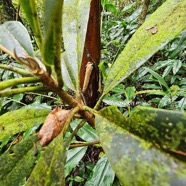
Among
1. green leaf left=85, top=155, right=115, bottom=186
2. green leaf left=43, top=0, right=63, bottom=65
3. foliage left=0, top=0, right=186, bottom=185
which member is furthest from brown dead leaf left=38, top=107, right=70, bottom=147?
green leaf left=85, top=155, right=115, bottom=186

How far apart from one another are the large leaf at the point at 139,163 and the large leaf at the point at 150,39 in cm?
20

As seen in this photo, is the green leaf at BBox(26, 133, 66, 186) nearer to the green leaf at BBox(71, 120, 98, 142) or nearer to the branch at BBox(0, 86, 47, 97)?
the branch at BBox(0, 86, 47, 97)

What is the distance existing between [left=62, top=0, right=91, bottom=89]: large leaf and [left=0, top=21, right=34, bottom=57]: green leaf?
10cm

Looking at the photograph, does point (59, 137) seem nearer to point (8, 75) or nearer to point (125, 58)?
point (125, 58)

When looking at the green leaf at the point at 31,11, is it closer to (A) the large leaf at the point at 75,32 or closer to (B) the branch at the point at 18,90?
(B) the branch at the point at 18,90

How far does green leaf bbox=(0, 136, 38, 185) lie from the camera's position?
471 mm

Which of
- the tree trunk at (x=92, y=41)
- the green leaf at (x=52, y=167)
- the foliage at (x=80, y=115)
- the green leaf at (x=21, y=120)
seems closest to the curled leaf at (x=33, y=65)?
the foliage at (x=80, y=115)

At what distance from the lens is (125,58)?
557mm

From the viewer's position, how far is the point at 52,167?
408 mm

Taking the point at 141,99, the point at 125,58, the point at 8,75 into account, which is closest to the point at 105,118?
the point at 125,58

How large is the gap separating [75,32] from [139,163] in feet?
1.39

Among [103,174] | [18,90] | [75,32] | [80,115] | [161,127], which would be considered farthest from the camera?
[103,174]

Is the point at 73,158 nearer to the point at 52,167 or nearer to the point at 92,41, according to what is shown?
the point at 92,41

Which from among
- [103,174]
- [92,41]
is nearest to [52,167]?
[103,174]
